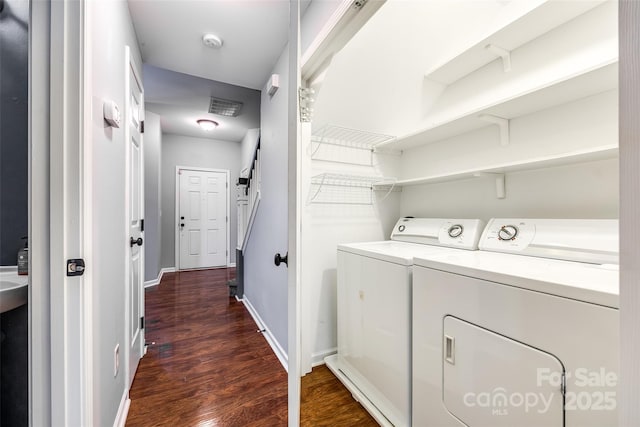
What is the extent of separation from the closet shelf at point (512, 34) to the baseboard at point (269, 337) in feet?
7.32

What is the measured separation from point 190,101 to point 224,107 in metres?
0.42

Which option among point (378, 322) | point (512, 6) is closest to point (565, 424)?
point (378, 322)

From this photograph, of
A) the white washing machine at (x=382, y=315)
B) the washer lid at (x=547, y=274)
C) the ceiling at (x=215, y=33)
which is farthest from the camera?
the ceiling at (x=215, y=33)

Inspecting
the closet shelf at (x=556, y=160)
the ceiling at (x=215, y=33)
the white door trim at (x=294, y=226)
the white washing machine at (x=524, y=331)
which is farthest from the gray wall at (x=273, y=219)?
the closet shelf at (x=556, y=160)

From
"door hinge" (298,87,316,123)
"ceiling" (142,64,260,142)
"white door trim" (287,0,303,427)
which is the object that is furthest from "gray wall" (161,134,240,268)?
"white door trim" (287,0,303,427)

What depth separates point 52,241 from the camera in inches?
30.9

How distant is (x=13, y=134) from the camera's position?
3.22 feet

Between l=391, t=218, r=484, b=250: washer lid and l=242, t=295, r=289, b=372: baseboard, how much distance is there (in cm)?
121

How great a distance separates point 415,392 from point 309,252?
3.23 feet

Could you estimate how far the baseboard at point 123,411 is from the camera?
124 cm

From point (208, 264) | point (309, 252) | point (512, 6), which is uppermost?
point (512, 6)

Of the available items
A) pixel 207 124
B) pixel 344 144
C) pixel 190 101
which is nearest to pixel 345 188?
pixel 344 144

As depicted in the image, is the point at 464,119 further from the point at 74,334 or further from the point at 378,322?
the point at 74,334

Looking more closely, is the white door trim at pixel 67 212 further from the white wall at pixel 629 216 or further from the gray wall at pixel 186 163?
the gray wall at pixel 186 163
